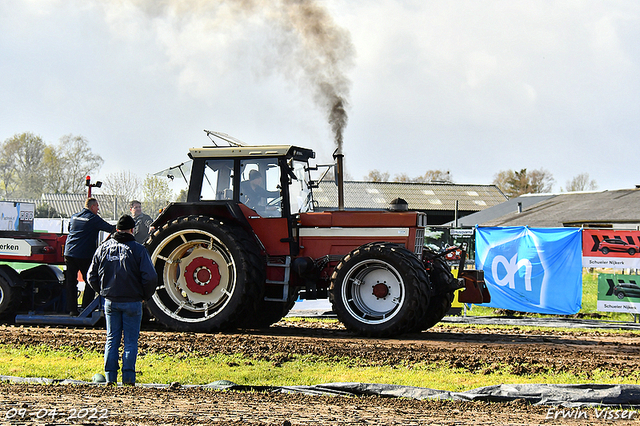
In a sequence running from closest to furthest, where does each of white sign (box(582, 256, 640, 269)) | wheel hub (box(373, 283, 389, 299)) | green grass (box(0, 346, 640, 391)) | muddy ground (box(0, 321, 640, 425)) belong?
muddy ground (box(0, 321, 640, 425))
green grass (box(0, 346, 640, 391))
wheel hub (box(373, 283, 389, 299))
white sign (box(582, 256, 640, 269))

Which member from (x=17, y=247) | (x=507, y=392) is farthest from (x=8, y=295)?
(x=507, y=392)

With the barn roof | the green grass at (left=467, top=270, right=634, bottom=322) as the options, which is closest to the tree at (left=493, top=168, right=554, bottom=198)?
the barn roof

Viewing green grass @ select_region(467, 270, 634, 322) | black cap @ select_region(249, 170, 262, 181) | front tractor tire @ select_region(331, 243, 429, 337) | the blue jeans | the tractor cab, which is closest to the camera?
the blue jeans

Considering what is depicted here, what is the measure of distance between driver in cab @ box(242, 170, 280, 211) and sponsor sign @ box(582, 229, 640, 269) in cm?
647

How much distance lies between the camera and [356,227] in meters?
9.88

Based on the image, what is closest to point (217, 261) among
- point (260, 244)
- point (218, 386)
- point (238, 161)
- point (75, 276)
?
point (260, 244)

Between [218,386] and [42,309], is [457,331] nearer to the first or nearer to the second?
[218,386]

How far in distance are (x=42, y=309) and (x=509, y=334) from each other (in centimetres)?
733

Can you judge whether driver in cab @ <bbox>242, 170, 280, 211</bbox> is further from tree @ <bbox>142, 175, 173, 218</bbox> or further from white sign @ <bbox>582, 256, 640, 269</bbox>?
tree @ <bbox>142, 175, 173, 218</bbox>

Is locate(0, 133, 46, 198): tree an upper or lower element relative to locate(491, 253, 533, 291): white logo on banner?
upper

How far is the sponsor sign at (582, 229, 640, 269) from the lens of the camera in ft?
40.6

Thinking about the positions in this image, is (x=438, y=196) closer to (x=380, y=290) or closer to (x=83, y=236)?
(x=380, y=290)

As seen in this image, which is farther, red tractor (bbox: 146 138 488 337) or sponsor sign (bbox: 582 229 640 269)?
sponsor sign (bbox: 582 229 640 269)

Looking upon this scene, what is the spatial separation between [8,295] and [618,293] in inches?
410
